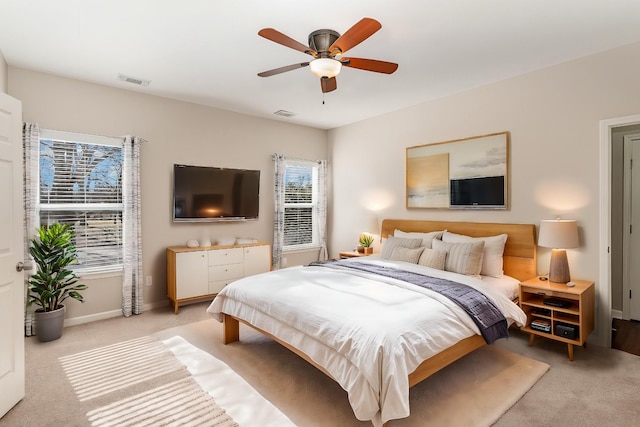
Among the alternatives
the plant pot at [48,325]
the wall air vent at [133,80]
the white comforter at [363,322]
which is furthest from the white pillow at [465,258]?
the plant pot at [48,325]

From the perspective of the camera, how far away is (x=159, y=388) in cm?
252

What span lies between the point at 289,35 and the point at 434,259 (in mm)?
2700

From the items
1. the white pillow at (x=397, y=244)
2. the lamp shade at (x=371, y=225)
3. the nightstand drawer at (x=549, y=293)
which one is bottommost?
the nightstand drawer at (x=549, y=293)

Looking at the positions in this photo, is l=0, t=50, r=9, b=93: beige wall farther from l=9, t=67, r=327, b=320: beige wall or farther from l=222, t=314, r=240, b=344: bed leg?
l=222, t=314, r=240, b=344: bed leg

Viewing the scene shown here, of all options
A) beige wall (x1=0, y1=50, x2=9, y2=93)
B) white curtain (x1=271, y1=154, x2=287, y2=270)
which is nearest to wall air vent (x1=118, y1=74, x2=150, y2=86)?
beige wall (x1=0, y1=50, x2=9, y2=93)

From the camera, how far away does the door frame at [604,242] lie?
314 centimetres

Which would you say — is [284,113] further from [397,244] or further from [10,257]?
[10,257]

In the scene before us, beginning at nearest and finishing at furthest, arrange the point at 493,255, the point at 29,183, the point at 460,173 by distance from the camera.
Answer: the point at 29,183, the point at 493,255, the point at 460,173

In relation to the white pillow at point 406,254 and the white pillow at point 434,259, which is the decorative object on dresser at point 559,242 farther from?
the white pillow at point 406,254

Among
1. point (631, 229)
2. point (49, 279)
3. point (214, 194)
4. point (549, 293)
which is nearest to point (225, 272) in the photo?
point (214, 194)

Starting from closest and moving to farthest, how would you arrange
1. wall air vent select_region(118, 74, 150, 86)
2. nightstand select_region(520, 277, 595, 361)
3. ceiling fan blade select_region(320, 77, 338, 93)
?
ceiling fan blade select_region(320, 77, 338, 93), nightstand select_region(520, 277, 595, 361), wall air vent select_region(118, 74, 150, 86)

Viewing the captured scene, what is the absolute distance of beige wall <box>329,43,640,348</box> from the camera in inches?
124

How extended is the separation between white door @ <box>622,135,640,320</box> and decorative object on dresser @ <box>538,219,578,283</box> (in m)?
1.37

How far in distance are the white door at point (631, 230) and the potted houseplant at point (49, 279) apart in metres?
6.32
